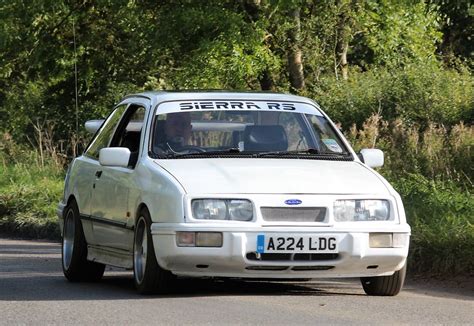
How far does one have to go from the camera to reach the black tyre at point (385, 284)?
1032cm

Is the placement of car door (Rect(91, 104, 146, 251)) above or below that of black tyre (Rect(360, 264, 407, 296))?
above

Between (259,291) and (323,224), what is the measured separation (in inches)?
48.8

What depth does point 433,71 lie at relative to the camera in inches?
991

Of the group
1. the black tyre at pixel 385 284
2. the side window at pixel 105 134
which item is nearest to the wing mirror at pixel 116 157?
the side window at pixel 105 134

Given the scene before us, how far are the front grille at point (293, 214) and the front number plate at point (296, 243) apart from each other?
136mm

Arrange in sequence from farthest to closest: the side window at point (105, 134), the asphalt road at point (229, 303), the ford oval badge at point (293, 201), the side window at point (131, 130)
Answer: the side window at point (105, 134), the side window at point (131, 130), the ford oval badge at point (293, 201), the asphalt road at point (229, 303)

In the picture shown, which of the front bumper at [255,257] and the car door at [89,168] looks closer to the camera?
the front bumper at [255,257]

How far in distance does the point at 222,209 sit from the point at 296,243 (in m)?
0.56

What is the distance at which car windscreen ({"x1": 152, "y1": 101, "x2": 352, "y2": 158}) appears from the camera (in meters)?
10.8

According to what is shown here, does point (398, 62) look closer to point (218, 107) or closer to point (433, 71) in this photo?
point (433, 71)

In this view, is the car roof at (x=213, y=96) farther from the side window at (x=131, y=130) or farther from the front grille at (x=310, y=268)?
the front grille at (x=310, y=268)

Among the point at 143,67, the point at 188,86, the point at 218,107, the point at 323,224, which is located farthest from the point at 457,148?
the point at 143,67

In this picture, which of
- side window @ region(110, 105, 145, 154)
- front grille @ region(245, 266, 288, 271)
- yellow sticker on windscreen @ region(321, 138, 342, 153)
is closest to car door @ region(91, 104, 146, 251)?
side window @ region(110, 105, 145, 154)

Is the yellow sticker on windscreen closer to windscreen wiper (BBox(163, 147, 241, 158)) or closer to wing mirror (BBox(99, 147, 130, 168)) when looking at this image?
windscreen wiper (BBox(163, 147, 241, 158))
